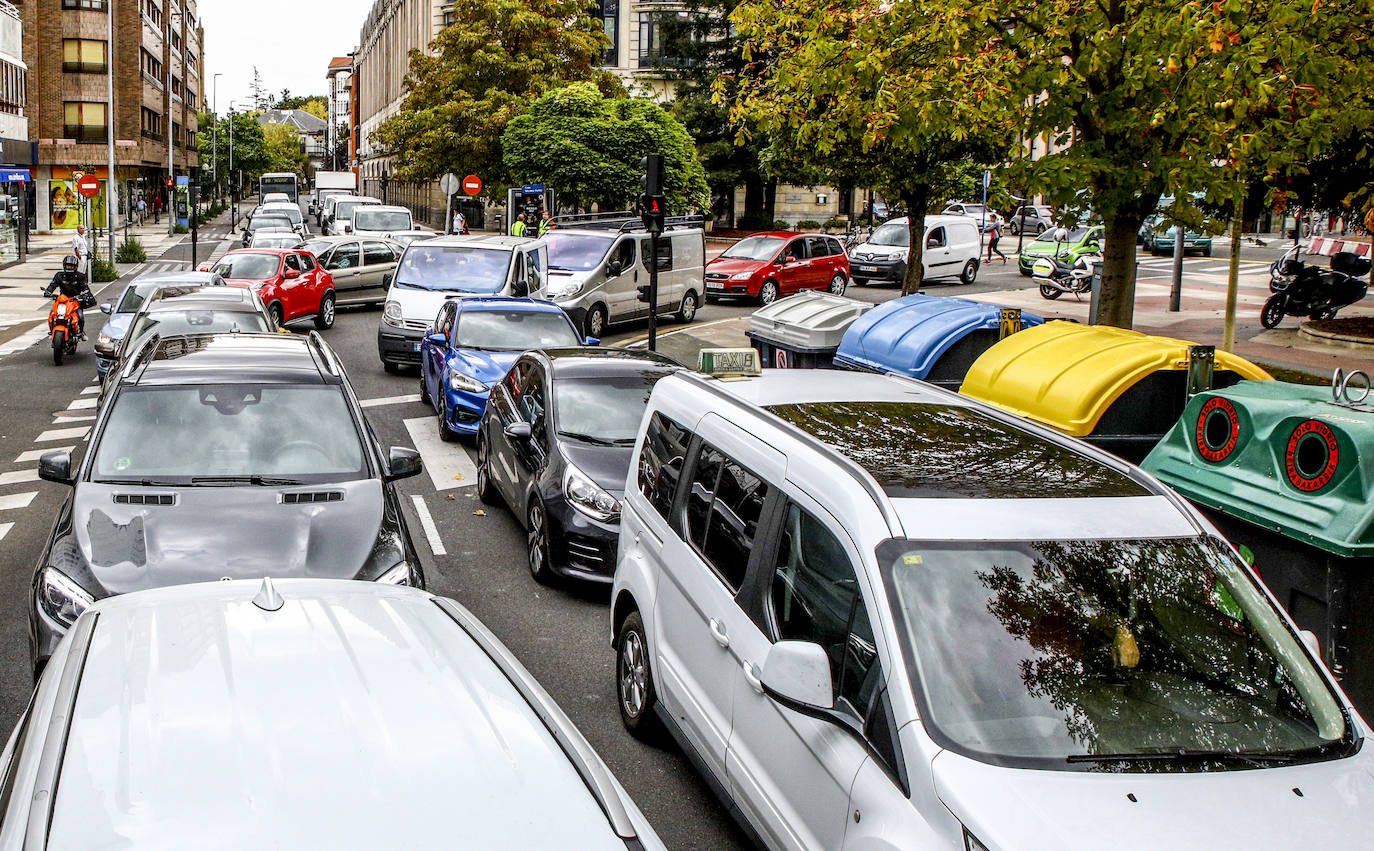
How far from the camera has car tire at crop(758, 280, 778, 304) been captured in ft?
97.6

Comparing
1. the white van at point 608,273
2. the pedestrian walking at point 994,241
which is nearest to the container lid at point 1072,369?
the white van at point 608,273

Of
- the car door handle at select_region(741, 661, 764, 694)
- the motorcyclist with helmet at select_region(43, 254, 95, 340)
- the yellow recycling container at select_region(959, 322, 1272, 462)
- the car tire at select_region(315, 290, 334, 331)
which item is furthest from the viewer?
the car tire at select_region(315, 290, 334, 331)

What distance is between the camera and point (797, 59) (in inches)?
551

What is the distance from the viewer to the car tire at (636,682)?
20.4 feet

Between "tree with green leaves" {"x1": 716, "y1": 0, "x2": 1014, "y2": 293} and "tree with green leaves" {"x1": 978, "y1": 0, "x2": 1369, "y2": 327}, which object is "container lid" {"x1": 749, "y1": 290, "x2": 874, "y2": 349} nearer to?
"tree with green leaves" {"x1": 716, "y1": 0, "x2": 1014, "y2": 293}

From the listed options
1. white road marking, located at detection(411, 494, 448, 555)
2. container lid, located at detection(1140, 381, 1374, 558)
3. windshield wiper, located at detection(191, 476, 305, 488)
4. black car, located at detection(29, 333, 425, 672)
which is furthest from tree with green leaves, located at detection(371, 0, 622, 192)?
container lid, located at detection(1140, 381, 1374, 558)

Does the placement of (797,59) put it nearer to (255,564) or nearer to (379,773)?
(255,564)

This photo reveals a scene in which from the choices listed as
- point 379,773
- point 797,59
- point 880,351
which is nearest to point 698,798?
point 379,773

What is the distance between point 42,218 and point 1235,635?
205 feet

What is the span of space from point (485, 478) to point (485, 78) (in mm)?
39984

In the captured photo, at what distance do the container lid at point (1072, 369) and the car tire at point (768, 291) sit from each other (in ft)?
69.2

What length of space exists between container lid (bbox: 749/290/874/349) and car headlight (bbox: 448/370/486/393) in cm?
316

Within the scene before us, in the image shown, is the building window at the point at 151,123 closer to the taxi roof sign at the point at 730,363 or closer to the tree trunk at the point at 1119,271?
the tree trunk at the point at 1119,271

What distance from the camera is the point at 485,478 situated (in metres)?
11.7
